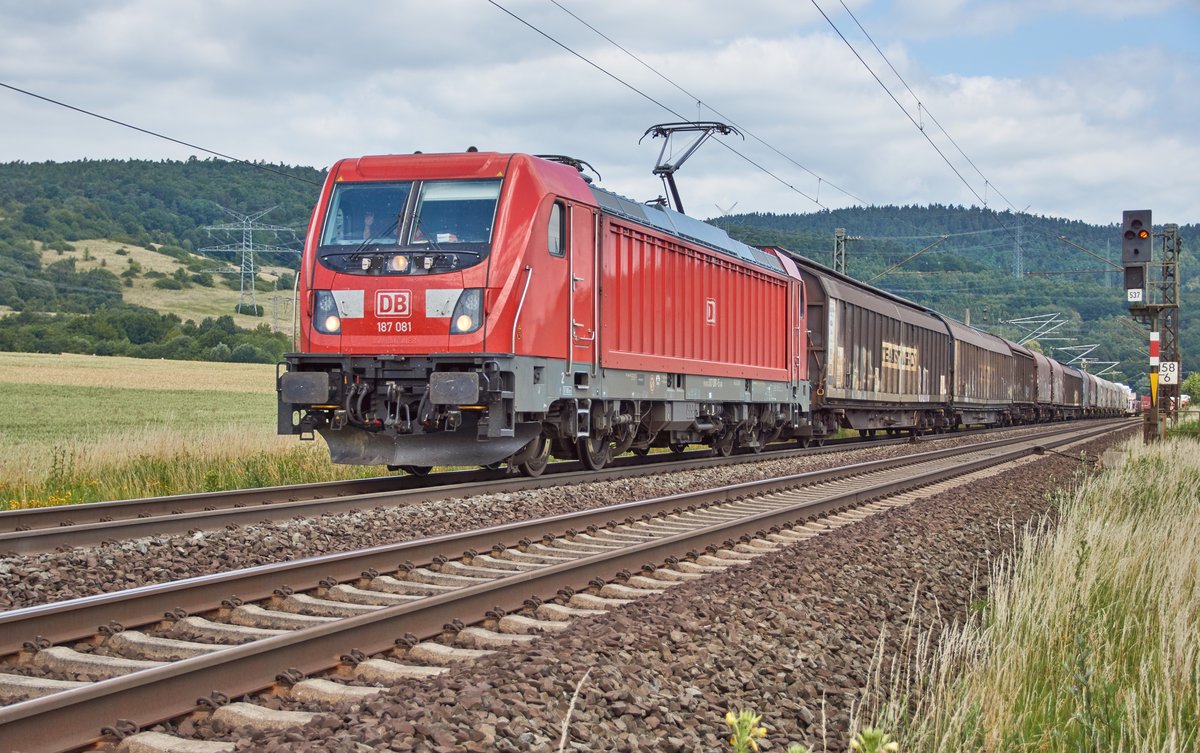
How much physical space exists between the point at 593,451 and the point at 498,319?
355 cm

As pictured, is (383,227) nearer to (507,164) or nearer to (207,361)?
(507,164)

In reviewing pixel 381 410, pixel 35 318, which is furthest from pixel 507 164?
pixel 35 318

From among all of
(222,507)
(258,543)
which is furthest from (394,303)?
(258,543)

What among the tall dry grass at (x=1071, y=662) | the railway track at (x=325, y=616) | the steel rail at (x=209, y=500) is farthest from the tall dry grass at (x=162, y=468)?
the tall dry grass at (x=1071, y=662)

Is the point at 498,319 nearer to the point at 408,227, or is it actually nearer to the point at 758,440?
the point at 408,227

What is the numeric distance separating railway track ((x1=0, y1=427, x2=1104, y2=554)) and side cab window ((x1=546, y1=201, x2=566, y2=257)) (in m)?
2.65

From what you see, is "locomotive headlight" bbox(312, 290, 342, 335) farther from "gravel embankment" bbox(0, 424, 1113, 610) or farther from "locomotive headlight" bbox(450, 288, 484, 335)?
"gravel embankment" bbox(0, 424, 1113, 610)

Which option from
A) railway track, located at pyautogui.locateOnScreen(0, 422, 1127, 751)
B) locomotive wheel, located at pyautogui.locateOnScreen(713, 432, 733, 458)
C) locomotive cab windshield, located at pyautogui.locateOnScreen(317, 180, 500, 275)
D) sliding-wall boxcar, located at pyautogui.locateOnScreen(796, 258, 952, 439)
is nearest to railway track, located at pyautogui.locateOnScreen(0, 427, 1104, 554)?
railway track, located at pyautogui.locateOnScreen(0, 422, 1127, 751)

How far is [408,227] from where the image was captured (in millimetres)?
12516

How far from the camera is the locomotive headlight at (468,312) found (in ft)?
39.2

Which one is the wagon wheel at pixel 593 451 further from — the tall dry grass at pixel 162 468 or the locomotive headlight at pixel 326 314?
the locomotive headlight at pixel 326 314

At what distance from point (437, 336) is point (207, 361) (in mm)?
58182

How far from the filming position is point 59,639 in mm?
5410

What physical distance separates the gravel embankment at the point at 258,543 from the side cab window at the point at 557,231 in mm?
2713
